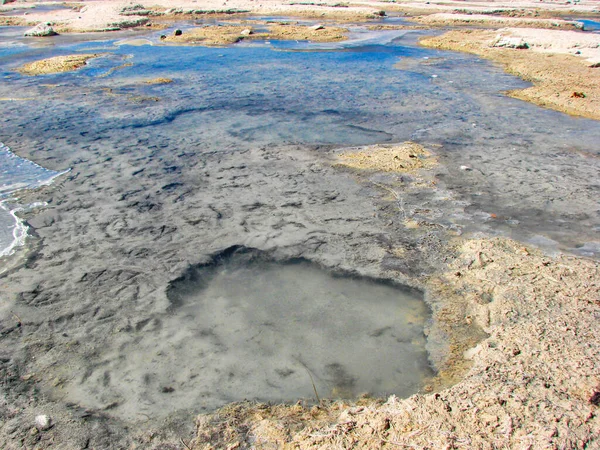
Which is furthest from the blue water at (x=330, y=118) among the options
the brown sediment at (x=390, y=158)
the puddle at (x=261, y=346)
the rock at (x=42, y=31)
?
the rock at (x=42, y=31)

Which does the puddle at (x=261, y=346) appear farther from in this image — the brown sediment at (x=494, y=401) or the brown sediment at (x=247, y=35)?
the brown sediment at (x=247, y=35)

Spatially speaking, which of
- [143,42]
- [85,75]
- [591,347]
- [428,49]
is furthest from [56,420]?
[143,42]

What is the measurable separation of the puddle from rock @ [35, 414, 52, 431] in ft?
0.68

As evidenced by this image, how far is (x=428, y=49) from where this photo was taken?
16266mm

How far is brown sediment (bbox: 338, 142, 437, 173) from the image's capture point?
638 cm

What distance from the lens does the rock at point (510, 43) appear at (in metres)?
14.9

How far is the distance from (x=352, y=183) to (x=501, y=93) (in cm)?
616

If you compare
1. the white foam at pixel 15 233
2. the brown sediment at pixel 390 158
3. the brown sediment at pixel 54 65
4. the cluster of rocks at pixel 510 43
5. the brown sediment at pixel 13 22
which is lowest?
the white foam at pixel 15 233

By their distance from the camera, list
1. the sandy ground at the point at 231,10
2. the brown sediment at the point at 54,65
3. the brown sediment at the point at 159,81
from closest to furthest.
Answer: the brown sediment at the point at 159,81
the brown sediment at the point at 54,65
the sandy ground at the point at 231,10

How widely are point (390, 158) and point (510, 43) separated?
11.1 m

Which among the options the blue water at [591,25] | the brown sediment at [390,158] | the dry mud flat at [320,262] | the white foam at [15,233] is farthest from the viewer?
the blue water at [591,25]

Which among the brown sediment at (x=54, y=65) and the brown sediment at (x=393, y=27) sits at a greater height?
the brown sediment at (x=393, y=27)

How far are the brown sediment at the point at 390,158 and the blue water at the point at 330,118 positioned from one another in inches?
13.9

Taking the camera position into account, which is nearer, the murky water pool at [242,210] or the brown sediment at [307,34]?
the murky water pool at [242,210]
